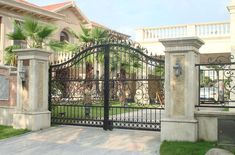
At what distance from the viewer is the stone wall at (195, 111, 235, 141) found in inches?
308

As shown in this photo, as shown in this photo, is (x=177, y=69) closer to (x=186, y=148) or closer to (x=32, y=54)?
(x=186, y=148)

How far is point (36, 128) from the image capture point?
10.3 meters

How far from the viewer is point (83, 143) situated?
328 inches

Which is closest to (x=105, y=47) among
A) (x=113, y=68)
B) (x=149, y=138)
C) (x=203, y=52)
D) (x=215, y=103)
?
(x=113, y=68)

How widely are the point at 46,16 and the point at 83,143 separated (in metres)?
16.9

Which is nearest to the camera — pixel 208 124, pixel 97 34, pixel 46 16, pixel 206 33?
pixel 208 124

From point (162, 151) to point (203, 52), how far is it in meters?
13.6

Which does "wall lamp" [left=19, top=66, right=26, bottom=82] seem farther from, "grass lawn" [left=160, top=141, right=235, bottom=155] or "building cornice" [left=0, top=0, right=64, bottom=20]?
"building cornice" [left=0, top=0, right=64, bottom=20]

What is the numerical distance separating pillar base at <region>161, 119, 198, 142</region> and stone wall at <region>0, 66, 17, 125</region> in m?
5.63

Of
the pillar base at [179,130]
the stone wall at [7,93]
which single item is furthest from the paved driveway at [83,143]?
the stone wall at [7,93]

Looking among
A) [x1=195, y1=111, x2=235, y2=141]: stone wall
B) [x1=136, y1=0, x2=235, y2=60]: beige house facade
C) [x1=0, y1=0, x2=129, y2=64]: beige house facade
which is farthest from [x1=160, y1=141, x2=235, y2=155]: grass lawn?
[x1=136, y1=0, x2=235, y2=60]: beige house facade

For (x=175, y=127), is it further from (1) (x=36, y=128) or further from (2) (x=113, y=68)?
(1) (x=36, y=128)

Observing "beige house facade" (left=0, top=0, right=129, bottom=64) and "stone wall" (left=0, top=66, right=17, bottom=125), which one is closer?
"stone wall" (left=0, top=66, right=17, bottom=125)

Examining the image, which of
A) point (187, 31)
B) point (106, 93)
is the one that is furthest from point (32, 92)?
point (187, 31)
